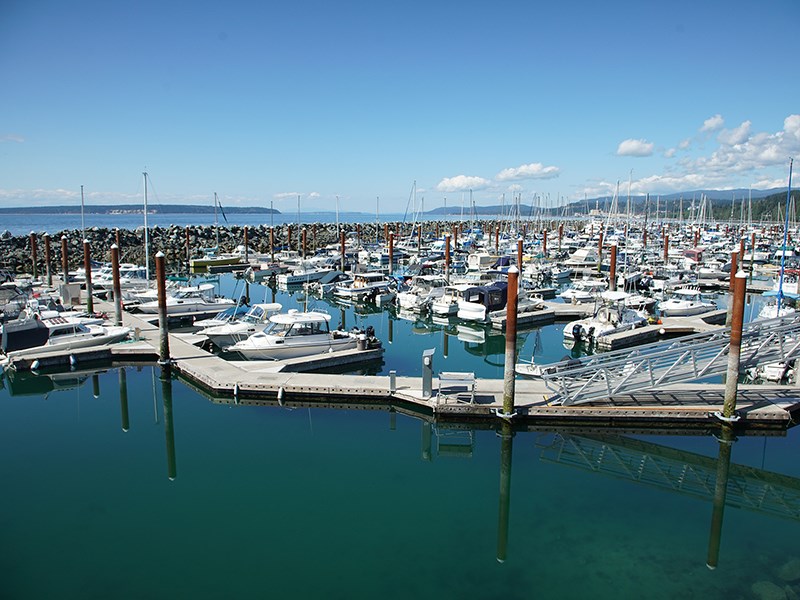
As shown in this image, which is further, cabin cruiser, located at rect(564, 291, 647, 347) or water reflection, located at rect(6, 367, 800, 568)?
cabin cruiser, located at rect(564, 291, 647, 347)

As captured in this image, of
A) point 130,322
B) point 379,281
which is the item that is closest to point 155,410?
point 130,322

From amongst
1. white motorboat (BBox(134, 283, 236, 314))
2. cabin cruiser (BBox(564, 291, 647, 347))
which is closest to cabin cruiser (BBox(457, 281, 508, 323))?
cabin cruiser (BBox(564, 291, 647, 347))

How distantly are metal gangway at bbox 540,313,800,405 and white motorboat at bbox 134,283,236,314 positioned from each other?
2372 cm

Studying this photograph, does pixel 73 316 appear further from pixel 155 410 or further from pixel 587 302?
pixel 587 302

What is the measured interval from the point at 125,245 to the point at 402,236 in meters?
42.1

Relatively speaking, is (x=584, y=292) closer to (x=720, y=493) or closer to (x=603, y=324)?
(x=603, y=324)

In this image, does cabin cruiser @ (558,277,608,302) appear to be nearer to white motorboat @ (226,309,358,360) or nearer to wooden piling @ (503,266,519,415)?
white motorboat @ (226,309,358,360)

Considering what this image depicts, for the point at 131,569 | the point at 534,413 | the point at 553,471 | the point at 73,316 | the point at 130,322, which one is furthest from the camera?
the point at 130,322

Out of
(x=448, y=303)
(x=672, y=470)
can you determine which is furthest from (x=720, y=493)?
(x=448, y=303)

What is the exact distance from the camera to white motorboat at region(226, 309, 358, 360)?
2677 cm

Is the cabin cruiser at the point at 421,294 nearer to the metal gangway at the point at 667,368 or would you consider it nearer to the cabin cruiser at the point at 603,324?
the cabin cruiser at the point at 603,324

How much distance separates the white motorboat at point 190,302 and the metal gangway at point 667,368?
23720 mm

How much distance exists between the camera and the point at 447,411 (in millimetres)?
20031

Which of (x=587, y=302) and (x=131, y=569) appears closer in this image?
(x=131, y=569)
